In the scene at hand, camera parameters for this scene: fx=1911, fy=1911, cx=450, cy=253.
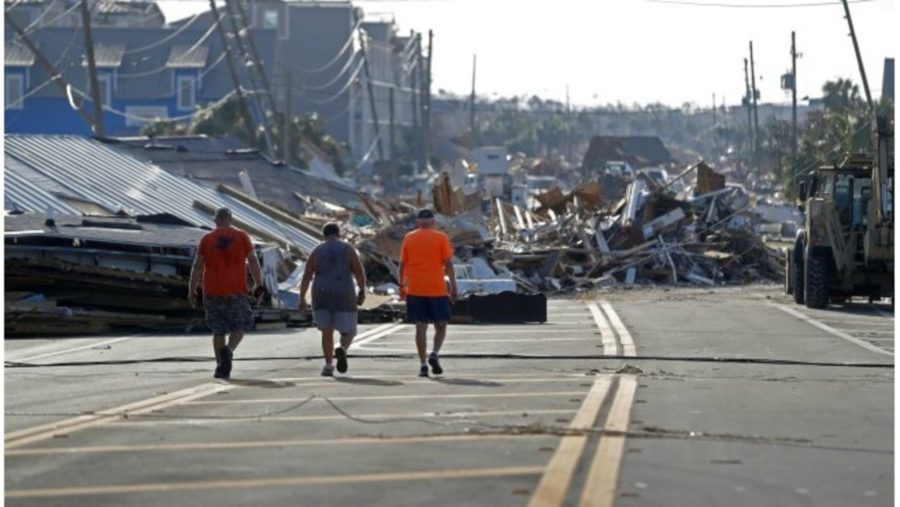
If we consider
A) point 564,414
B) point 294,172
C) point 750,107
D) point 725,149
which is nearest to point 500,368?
point 564,414

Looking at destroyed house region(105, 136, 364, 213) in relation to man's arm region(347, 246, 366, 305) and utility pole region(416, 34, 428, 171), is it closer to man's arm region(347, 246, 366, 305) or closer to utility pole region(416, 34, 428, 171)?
man's arm region(347, 246, 366, 305)

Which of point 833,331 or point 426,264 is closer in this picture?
point 426,264

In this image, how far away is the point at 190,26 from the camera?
11106cm

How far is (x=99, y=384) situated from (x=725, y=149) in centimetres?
16505

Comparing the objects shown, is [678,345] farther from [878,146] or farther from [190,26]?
[190,26]

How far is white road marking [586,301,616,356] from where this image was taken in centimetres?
2133

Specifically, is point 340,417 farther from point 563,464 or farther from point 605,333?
point 605,333

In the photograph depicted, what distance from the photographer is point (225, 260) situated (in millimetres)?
17859

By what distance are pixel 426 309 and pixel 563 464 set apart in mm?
7810

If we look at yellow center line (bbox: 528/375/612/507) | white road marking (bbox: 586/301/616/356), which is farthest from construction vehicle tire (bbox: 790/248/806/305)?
yellow center line (bbox: 528/375/612/507)

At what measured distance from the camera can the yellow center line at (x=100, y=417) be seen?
12.0 meters

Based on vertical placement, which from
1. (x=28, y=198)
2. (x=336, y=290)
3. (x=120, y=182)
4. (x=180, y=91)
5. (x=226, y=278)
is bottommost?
(x=336, y=290)

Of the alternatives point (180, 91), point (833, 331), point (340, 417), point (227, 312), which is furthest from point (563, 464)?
point (180, 91)

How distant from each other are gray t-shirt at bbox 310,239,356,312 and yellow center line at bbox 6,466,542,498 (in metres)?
7.84
